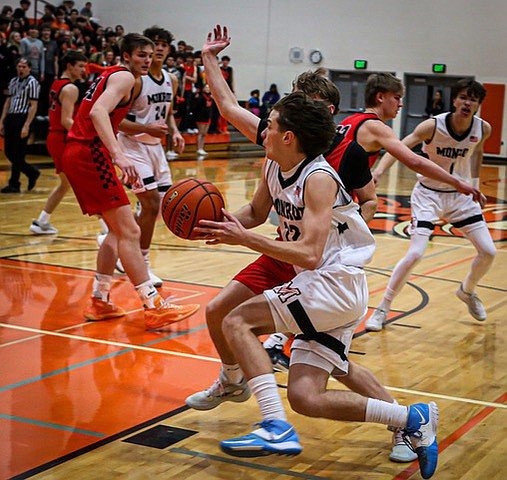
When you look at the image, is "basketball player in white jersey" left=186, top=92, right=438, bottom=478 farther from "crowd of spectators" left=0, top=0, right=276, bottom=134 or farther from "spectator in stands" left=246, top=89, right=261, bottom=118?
"spectator in stands" left=246, top=89, right=261, bottom=118

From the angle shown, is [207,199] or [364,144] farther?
[364,144]

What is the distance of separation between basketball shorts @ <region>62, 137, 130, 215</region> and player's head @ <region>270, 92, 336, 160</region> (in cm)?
247

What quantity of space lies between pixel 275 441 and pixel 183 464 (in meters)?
0.51

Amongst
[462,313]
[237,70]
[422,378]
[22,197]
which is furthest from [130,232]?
[237,70]

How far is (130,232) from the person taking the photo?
5.70 meters

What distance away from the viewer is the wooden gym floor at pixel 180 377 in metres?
3.61

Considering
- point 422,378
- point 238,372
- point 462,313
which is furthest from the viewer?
point 462,313

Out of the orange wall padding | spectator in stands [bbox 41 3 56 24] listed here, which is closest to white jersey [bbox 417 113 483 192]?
spectator in stands [bbox 41 3 56 24]

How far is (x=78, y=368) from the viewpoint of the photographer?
15.9ft

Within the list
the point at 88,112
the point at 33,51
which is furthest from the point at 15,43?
the point at 88,112

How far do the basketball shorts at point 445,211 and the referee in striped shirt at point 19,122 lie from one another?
749 centimetres

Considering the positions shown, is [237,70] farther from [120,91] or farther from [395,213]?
[120,91]

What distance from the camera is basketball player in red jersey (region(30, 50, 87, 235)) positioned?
8.29 metres

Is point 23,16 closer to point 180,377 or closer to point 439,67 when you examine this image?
point 439,67
